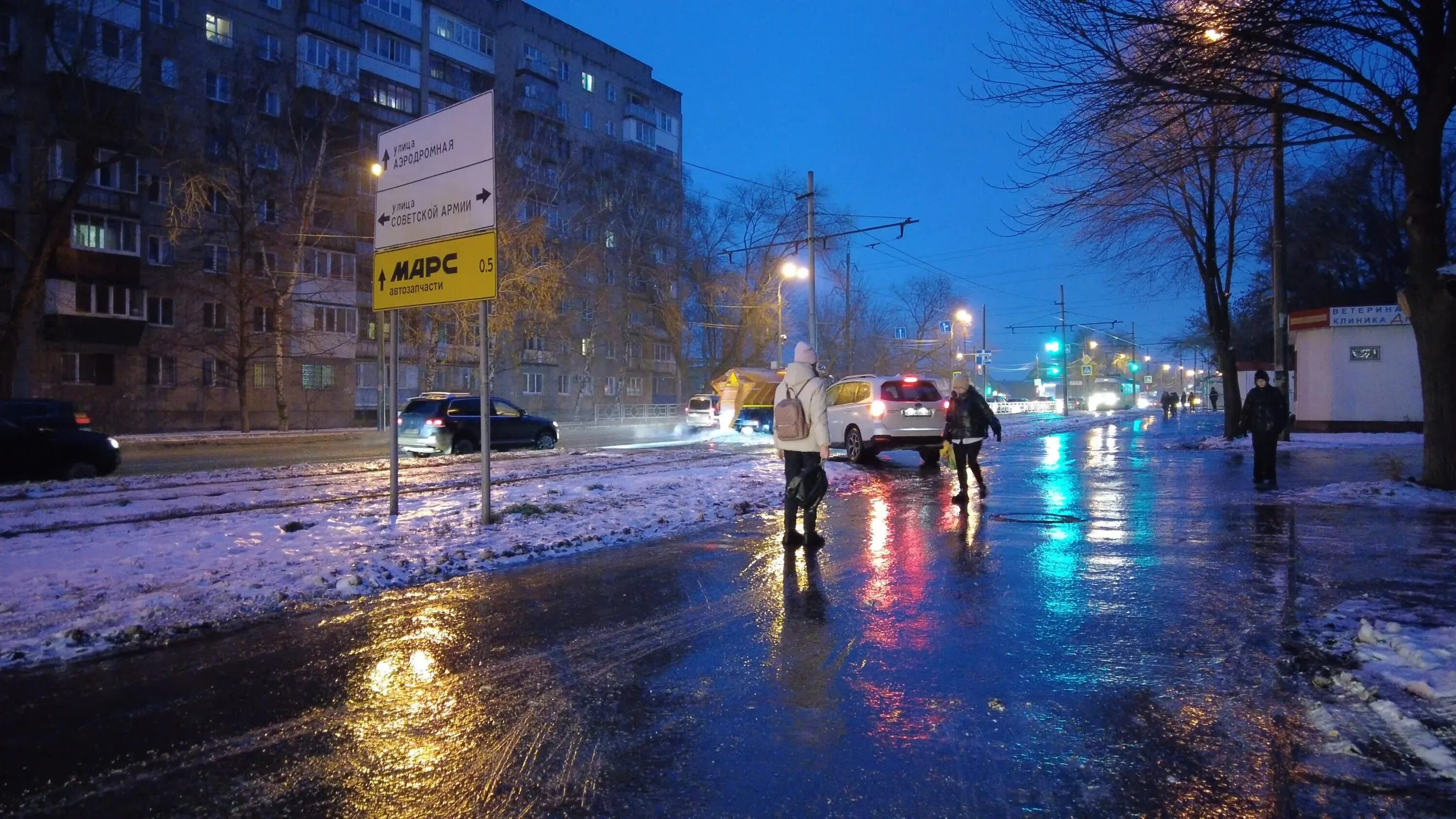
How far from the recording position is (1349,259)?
37.8m

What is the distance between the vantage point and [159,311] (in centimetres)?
3759

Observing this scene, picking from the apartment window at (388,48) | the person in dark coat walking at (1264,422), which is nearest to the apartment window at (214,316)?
the apartment window at (388,48)

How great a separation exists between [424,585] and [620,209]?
153ft

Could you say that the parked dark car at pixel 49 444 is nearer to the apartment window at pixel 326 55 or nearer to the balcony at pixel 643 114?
the apartment window at pixel 326 55

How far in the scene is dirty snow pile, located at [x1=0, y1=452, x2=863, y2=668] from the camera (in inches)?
227

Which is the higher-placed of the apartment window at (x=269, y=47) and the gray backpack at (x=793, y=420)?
the apartment window at (x=269, y=47)

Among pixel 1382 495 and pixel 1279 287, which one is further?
pixel 1279 287

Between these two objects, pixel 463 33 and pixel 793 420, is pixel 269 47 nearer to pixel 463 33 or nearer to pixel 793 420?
pixel 463 33

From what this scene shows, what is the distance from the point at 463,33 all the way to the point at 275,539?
165 feet

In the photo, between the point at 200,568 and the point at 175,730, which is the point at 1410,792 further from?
the point at 200,568

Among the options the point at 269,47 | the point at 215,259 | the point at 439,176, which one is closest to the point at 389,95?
the point at 269,47

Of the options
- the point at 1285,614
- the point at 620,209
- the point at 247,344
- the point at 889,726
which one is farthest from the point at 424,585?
the point at 620,209

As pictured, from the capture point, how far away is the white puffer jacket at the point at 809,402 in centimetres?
784

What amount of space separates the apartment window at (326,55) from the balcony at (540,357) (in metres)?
18.0
